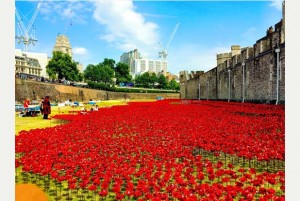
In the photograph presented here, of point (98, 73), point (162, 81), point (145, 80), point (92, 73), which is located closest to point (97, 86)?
point (98, 73)

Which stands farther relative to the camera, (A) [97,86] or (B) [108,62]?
(B) [108,62]

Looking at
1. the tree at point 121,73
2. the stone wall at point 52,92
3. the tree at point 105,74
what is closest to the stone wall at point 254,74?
the stone wall at point 52,92

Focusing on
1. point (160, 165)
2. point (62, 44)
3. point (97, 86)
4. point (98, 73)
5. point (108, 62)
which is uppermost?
point (62, 44)

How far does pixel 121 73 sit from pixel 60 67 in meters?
55.6

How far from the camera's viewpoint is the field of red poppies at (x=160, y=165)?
16.9ft

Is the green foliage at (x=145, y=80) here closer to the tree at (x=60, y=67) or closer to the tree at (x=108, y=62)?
the tree at (x=108, y=62)

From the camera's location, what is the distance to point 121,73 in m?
144

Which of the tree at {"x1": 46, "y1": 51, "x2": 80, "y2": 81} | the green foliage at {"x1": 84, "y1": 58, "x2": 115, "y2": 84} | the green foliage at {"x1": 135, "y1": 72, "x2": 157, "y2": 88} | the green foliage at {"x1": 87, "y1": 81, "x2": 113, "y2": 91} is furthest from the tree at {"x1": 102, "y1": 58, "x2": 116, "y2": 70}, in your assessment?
the tree at {"x1": 46, "y1": 51, "x2": 80, "y2": 81}

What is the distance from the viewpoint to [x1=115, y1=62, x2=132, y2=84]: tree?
142337 mm

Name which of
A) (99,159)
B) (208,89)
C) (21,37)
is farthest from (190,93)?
(21,37)

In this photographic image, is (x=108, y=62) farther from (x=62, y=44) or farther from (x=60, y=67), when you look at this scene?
(x=60, y=67)

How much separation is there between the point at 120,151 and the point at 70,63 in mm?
90599

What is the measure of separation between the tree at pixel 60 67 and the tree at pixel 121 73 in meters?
48.9

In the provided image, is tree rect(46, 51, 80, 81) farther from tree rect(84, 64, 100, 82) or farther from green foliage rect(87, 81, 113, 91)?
tree rect(84, 64, 100, 82)
